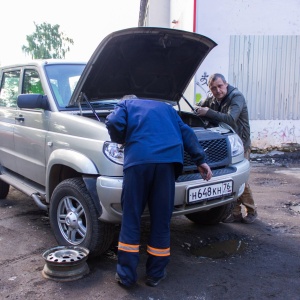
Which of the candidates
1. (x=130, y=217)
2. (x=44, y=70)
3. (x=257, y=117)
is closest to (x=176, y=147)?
(x=130, y=217)

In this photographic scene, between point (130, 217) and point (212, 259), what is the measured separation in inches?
47.3

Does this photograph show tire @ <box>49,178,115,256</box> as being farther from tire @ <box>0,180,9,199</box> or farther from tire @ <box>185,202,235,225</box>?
tire @ <box>0,180,9,199</box>

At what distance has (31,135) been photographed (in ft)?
13.8

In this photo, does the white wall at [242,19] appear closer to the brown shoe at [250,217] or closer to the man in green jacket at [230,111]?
the man in green jacket at [230,111]

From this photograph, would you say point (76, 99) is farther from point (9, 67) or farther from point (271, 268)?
point (271, 268)

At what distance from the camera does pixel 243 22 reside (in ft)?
33.2

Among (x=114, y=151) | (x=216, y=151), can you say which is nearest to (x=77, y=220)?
(x=114, y=151)

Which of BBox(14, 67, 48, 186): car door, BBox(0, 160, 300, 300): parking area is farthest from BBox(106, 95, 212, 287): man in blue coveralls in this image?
BBox(14, 67, 48, 186): car door

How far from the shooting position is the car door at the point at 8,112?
187 inches

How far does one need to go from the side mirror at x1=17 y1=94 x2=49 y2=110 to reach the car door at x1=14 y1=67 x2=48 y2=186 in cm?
12

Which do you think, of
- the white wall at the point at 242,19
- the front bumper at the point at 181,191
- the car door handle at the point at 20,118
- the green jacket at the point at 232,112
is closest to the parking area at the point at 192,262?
the front bumper at the point at 181,191

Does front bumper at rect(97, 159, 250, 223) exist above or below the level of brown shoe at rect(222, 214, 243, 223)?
above

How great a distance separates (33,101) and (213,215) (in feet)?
7.94

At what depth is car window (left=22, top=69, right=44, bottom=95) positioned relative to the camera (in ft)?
13.9
